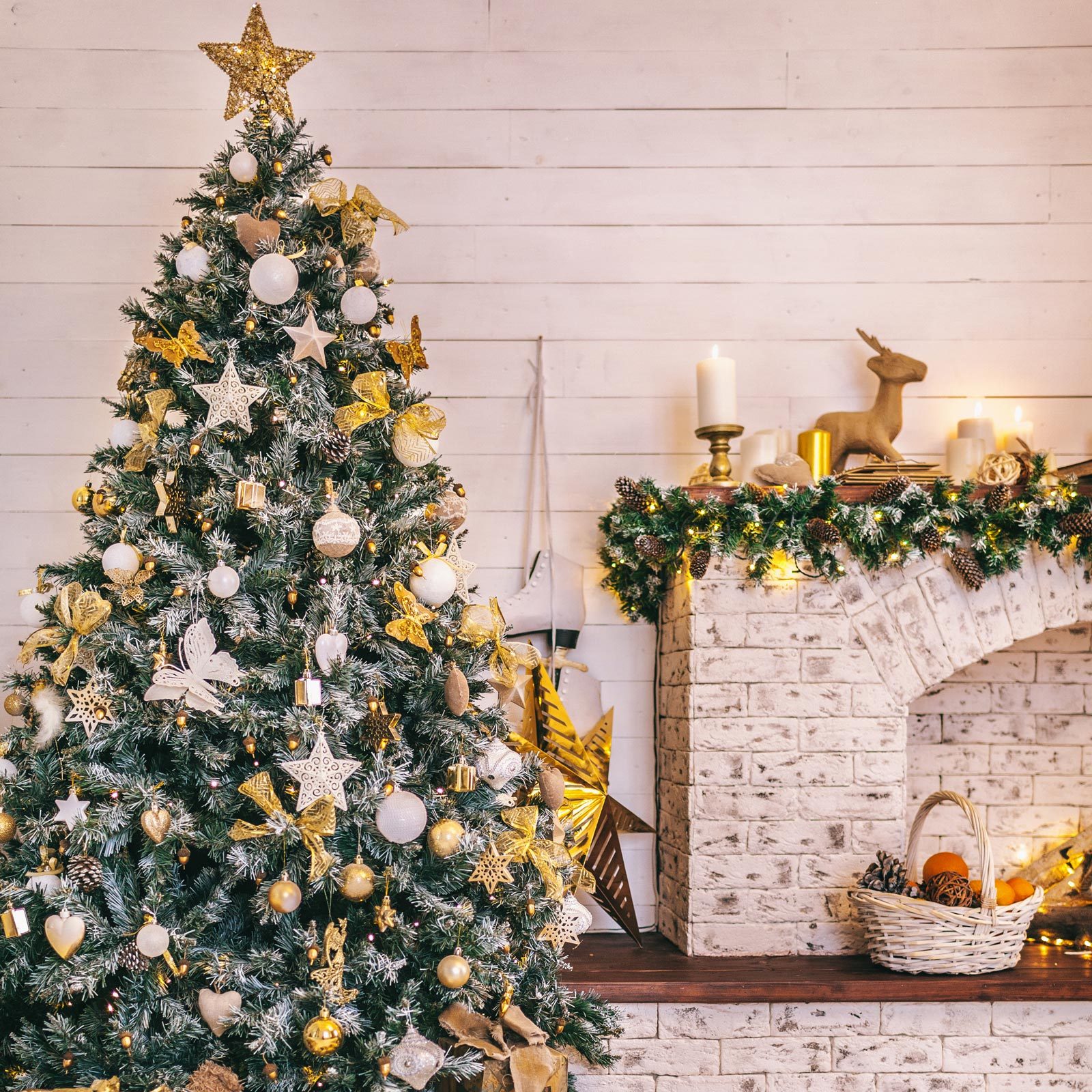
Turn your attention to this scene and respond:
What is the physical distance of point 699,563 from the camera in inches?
80.5

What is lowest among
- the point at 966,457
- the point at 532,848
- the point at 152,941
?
the point at 152,941

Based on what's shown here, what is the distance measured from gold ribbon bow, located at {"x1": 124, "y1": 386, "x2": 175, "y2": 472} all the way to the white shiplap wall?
877 millimetres

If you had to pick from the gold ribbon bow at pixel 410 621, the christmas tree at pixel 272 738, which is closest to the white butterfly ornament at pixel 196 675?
the christmas tree at pixel 272 738

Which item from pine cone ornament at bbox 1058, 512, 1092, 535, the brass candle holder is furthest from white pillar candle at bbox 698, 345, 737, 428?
pine cone ornament at bbox 1058, 512, 1092, 535

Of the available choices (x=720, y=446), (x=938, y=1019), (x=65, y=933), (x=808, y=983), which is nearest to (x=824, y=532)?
(x=720, y=446)

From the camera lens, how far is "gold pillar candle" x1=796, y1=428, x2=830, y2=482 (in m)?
2.22

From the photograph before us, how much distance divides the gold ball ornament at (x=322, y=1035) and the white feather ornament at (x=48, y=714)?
0.65 m

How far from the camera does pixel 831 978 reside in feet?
6.18

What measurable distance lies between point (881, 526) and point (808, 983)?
3.16 ft

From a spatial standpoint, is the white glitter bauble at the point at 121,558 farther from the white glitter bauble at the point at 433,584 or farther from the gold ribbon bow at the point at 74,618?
the white glitter bauble at the point at 433,584

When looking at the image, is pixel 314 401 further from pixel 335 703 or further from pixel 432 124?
pixel 432 124

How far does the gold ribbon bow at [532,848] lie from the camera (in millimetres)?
1562

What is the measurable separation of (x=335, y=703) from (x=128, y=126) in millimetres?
1811

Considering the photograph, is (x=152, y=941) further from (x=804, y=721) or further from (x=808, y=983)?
(x=804, y=721)
